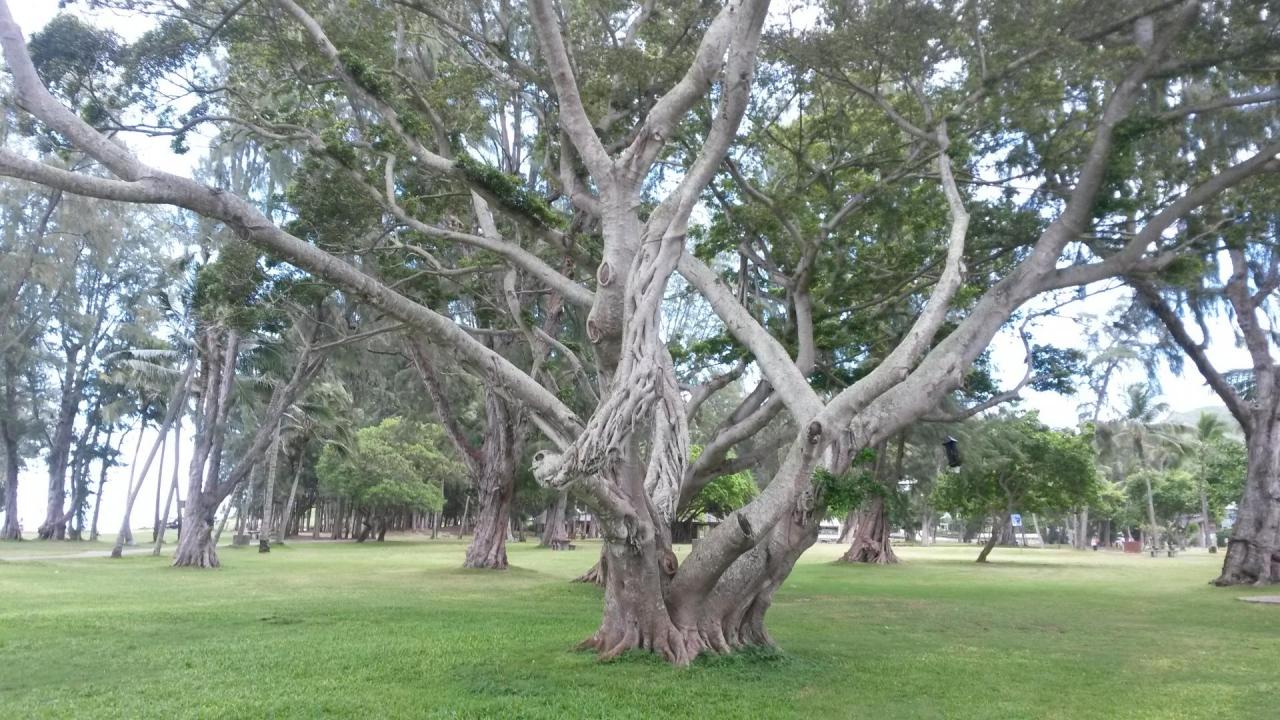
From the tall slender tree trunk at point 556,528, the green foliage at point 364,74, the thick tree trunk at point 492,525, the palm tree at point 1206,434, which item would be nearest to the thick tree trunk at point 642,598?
the green foliage at point 364,74

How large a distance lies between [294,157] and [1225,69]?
18679 millimetres

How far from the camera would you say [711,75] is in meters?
A: 7.36

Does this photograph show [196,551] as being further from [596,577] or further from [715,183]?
[715,183]

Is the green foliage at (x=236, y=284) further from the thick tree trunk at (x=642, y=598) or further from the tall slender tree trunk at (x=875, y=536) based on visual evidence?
the tall slender tree trunk at (x=875, y=536)

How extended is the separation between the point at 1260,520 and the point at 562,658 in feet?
56.2

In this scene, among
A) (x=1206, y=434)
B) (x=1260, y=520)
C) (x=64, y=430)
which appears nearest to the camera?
(x=1260, y=520)

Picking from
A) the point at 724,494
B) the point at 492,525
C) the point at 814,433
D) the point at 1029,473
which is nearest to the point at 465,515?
the point at 724,494

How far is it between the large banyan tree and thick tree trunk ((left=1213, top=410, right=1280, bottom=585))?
7883 millimetres

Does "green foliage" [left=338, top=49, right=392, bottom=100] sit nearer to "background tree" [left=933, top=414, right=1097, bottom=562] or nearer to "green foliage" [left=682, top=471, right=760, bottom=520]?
"background tree" [left=933, top=414, right=1097, bottom=562]

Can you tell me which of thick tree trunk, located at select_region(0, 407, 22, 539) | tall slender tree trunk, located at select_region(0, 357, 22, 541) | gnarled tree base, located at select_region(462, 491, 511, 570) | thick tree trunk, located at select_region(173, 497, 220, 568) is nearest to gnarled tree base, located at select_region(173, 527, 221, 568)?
thick tree trunk, located at select_region(173, 497, 220, 568)

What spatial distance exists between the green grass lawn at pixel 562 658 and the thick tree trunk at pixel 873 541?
11.9m

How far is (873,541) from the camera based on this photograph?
27.3m

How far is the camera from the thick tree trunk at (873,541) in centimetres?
2697

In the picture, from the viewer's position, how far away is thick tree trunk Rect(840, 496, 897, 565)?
88.5 ft
